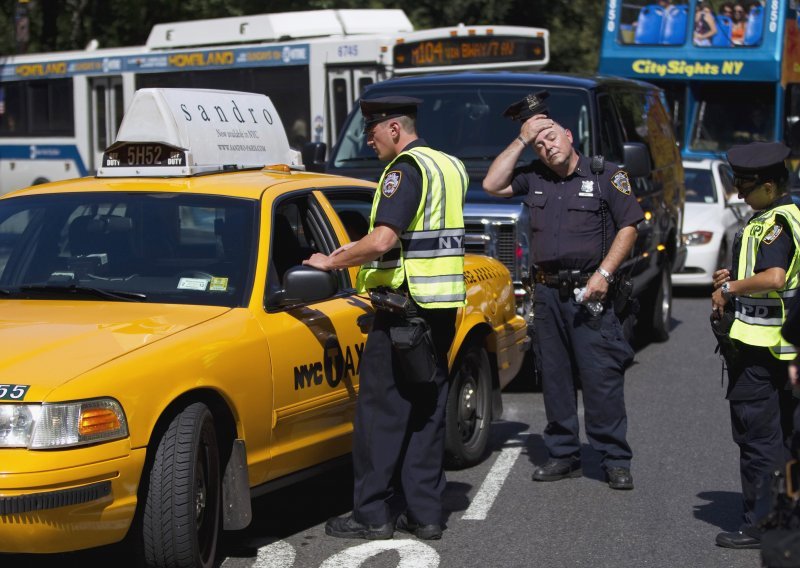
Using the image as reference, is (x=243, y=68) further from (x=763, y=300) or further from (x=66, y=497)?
(x=66, y=497)

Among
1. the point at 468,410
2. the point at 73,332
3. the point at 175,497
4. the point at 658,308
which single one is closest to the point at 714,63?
the point at 658,308

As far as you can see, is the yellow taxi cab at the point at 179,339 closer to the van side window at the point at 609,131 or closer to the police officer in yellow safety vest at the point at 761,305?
the police officer in yellow safety vest at the point at 761,305

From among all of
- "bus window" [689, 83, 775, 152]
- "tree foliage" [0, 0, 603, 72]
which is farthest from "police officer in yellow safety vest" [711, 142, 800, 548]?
"tree foliage" [0, 0, 603, 72]

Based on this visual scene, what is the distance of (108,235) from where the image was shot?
6.07 m

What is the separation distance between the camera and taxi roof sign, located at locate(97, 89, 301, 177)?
6.62 m

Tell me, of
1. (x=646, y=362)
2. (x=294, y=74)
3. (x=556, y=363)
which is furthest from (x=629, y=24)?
(x=556, y=363)

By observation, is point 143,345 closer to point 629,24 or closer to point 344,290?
point 344,290

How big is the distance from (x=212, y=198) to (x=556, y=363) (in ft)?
7.06

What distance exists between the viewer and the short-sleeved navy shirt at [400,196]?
575 cm

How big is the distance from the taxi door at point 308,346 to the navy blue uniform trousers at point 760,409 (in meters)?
1.71

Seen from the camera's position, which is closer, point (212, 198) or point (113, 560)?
point (113, 560)

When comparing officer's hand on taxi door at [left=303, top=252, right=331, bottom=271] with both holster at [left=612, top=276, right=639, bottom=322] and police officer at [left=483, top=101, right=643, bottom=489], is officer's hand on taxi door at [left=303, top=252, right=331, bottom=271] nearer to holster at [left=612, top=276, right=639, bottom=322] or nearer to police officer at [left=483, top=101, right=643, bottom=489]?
police officer at [left=483, top=101, right=643, bottom=489]

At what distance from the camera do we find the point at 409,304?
19.2ft

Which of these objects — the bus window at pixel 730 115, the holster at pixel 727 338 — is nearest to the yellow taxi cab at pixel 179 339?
the holster at pixel 727 338
